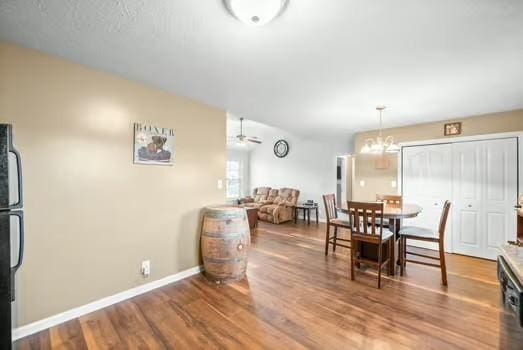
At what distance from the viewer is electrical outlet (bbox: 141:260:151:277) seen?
8.02 ft

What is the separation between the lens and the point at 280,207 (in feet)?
20.2

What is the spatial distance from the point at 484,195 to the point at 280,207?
3.91 meters

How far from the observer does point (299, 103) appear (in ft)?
10.2

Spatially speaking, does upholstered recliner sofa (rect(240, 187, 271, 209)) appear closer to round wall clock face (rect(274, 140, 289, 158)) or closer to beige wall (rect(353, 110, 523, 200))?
round wall clock face (rect(274, 140, 289, 158))

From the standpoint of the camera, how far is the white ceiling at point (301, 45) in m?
1.38

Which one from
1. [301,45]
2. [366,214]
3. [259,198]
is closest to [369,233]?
[366,214]

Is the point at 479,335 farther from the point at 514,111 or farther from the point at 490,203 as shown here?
the point at 514,111

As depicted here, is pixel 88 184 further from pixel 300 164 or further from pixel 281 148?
pixel 281 148

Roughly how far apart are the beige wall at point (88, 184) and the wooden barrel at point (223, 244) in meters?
0.39

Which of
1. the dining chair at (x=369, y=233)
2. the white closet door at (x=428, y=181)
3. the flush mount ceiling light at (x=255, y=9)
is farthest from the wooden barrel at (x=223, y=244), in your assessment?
the white closet door at (x=428, y=181)

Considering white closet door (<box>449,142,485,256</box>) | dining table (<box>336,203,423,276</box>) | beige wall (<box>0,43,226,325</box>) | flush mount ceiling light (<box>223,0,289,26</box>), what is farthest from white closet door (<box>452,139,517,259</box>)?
beige wall (<box>0,43,226,325</box>)

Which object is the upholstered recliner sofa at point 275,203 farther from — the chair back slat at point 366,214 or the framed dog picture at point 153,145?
the framed dog picture at point 153,145

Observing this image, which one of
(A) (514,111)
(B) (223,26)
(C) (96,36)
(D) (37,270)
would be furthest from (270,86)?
(A) (514,111)

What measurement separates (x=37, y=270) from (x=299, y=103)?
309cm
